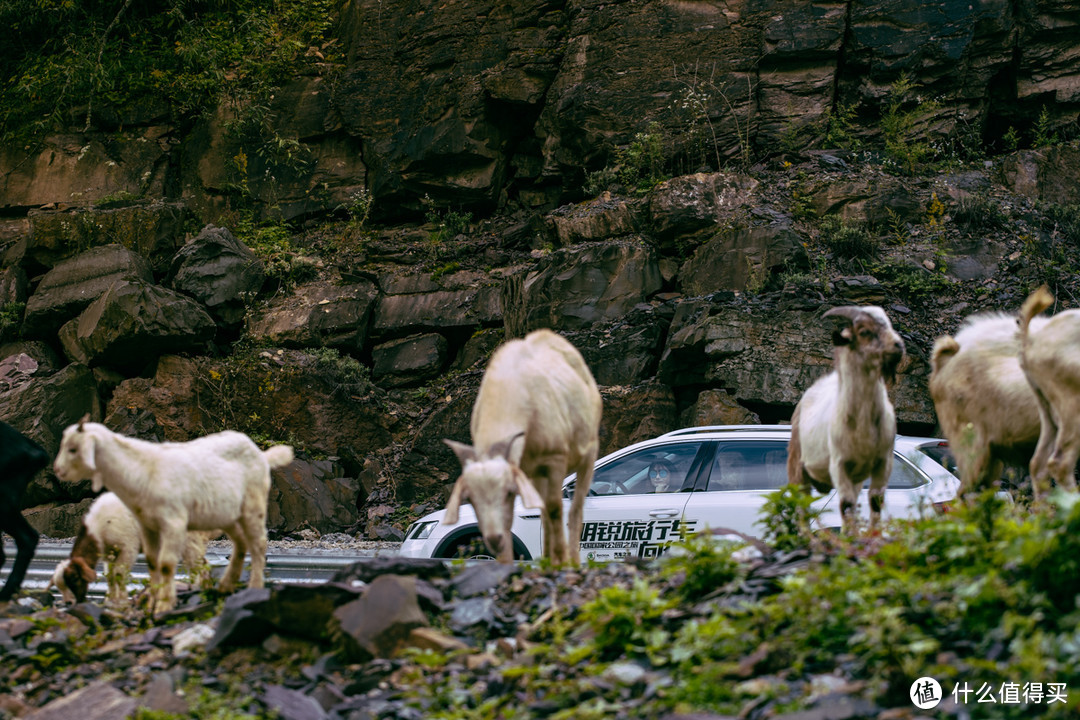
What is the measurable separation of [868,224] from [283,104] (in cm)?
1396

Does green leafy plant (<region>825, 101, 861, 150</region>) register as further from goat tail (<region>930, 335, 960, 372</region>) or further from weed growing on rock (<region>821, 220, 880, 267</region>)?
goat tail (<region>930, 335, 960, 372</region>)

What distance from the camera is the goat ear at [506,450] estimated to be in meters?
6.20

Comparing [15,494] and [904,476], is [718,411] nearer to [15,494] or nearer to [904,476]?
[904,476]

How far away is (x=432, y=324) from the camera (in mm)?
19031

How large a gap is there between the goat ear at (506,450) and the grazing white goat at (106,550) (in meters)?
3.01

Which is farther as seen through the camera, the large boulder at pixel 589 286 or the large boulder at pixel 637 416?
the large boulder at pixel 589 286

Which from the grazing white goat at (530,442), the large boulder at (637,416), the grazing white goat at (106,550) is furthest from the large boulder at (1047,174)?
the grazing white goat at (106,550)

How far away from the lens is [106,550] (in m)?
8.03

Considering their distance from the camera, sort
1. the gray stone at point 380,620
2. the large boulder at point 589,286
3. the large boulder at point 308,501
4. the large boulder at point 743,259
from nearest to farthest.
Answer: the gray stone at point 380,620
the large boulder at point 308,501
the large boulder at point 743,259
the large boulder at point 589,286

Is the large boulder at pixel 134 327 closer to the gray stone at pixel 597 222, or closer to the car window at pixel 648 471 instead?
the gray stone at pixel 597 222

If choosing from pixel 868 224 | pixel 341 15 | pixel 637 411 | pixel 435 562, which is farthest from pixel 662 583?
pixel 341 15

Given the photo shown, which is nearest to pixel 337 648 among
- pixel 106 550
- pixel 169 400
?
pixel 106 550

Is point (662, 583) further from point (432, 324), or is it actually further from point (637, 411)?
point (432, 324)

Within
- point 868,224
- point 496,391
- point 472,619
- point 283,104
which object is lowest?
point 472,619
